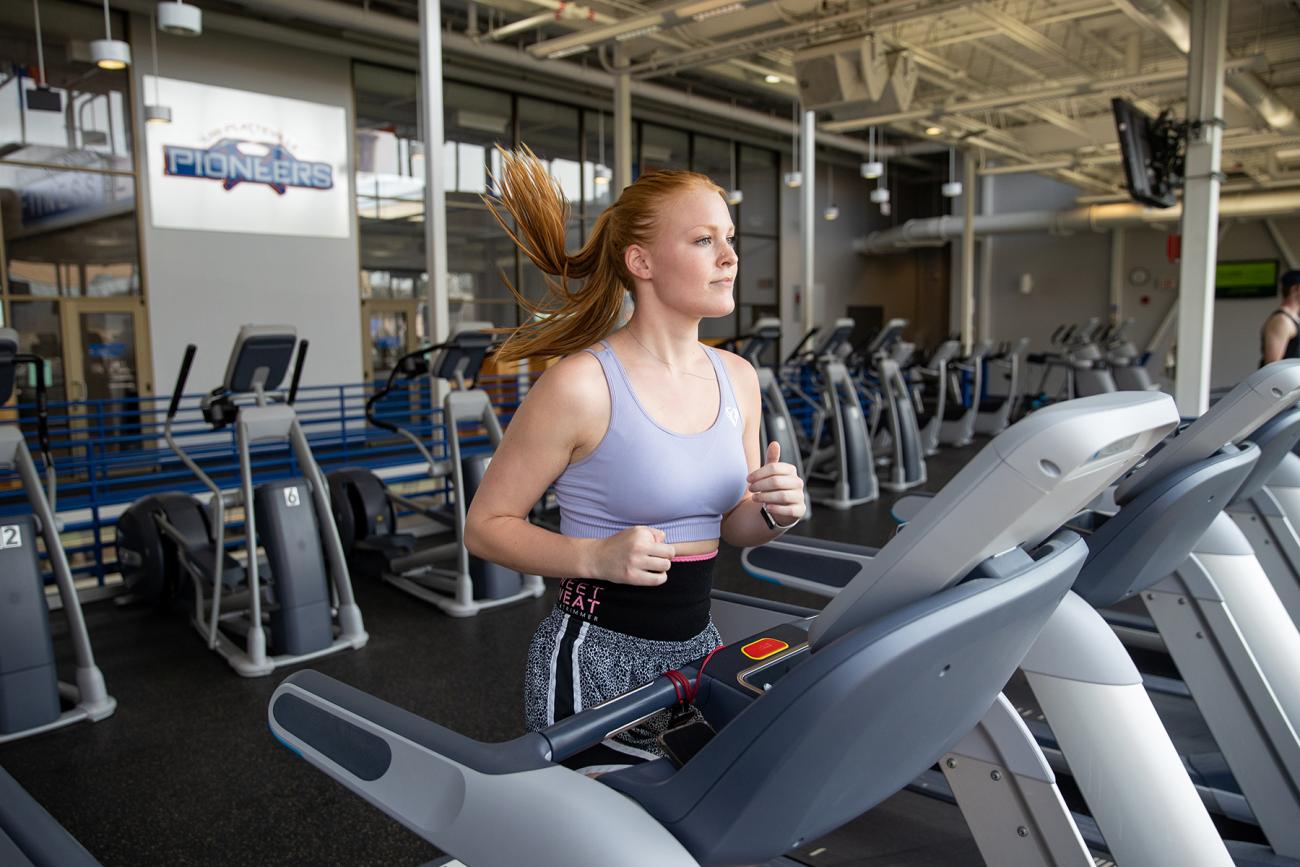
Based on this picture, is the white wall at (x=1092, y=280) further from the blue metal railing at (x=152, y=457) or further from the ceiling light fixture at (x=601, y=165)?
the blue metal railing at (x=152, y=457)

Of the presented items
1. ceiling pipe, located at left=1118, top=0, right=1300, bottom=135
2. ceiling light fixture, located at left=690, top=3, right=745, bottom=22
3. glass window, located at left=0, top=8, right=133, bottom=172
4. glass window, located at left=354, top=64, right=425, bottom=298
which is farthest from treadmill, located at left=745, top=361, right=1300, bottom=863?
glass window, located at left=354, top=64, right=425, bottom=298

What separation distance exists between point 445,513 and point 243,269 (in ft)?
17.0

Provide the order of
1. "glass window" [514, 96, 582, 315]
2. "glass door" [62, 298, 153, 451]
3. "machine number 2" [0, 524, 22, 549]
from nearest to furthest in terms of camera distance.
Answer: "machine number 2" [0, 524, 22, 549] → "glass door" [62, 298, 153, 451] → "glass window" [514, 96, 582, 315]

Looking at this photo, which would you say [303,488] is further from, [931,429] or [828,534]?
[931,429]

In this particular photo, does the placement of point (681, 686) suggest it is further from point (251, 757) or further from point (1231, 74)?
point (1231, 74)

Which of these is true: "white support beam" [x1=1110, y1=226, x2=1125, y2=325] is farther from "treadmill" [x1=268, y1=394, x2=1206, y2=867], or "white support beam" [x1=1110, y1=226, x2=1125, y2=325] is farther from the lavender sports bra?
"treadmill" [x1=268, y1=394, x2=1206, y2=867]

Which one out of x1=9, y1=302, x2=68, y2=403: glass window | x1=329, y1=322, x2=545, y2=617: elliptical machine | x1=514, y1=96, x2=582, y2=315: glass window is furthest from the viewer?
x1=514, y1=96, x2=582, y2=315: glass window

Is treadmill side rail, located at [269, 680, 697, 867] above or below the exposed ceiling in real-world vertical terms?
below

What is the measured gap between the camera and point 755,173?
1470cm

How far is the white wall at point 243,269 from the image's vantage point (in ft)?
27.1

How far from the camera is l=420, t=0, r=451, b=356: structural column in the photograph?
5.61 metres

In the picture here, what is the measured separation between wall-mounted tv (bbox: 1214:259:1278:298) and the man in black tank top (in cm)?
1035

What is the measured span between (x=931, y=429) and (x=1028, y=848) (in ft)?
27.9

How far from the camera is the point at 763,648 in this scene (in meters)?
1.25
